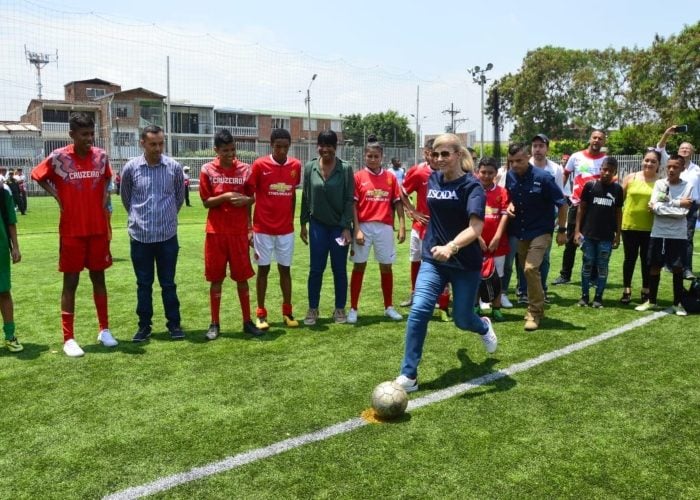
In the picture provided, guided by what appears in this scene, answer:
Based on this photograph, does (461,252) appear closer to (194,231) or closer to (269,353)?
(269,353)

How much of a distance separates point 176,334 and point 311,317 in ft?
5.09

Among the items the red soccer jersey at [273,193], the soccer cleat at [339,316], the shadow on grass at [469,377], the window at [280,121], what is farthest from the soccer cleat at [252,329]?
the window at [280,121]

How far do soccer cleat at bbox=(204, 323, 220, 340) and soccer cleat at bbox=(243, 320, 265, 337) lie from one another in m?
0.32

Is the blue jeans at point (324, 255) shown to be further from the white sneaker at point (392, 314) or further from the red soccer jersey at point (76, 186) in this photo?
the red soccer jersey at point (76, 186)

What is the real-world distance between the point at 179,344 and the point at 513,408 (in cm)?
353

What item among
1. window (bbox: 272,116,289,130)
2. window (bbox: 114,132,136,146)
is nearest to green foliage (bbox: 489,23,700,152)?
window (bbox: 272,116,289,130)

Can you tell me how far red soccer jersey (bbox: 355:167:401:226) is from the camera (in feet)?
23.5

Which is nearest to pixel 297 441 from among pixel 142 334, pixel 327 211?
pixel 142 334

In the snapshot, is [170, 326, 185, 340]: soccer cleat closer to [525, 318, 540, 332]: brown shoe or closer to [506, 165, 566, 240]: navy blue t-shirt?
[525, 318, 540, 332]: brown shoe

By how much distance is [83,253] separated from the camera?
603 centimetres

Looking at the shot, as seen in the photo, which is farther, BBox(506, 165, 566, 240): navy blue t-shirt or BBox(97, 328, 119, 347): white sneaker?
BBox(506, 165, 566, 240): navy blue t-shirt

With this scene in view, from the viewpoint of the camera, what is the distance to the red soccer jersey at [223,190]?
252 inches

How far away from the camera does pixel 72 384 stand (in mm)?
5105

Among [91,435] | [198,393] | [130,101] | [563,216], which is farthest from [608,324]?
[130,101]
